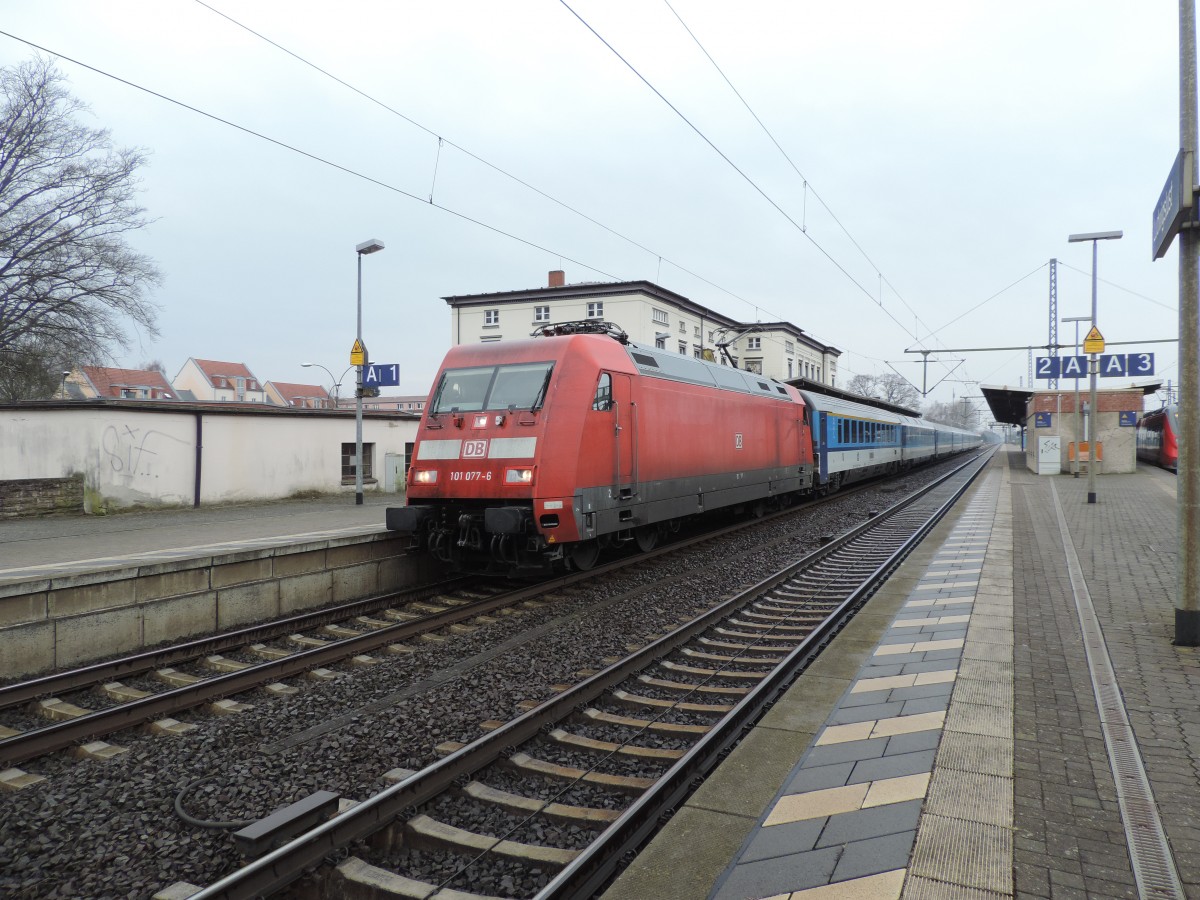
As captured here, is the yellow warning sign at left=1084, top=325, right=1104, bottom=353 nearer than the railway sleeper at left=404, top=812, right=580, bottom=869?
No

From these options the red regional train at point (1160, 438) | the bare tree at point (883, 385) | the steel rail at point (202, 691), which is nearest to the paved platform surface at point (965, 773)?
the steel rail at point (202, 691)

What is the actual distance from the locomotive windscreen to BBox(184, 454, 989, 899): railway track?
3.51 metres

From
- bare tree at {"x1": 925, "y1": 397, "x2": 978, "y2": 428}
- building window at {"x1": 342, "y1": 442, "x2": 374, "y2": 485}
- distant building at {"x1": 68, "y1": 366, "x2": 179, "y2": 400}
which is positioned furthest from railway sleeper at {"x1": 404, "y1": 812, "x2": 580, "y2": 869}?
bare tree at {"x1": 925, "y1": 397, "x2": 978, "y2": 428}

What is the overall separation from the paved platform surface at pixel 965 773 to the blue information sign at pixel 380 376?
14.6 metres

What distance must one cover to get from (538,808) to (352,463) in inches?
755

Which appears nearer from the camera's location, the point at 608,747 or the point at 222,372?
the point at 608,747

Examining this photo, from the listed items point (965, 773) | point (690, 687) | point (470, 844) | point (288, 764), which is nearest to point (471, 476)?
point (690, 687)

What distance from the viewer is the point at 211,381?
8512 centimetres

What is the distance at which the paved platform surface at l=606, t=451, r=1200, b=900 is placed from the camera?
2.96 meters

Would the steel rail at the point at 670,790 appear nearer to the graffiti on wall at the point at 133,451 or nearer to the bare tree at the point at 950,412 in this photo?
the graffiti on wall at the point at 133,451

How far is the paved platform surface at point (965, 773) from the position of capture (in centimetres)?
296

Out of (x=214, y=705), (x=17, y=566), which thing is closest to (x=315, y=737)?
(x=214, y=705)

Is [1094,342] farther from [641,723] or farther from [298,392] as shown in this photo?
[298,392]

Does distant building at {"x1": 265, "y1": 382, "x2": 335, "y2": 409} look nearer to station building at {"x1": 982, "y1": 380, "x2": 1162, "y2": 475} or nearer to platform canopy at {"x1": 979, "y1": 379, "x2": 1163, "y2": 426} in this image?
platform canopy at {"x1": 979, "y1": 379, "x2": 1163, "y2": 426}
